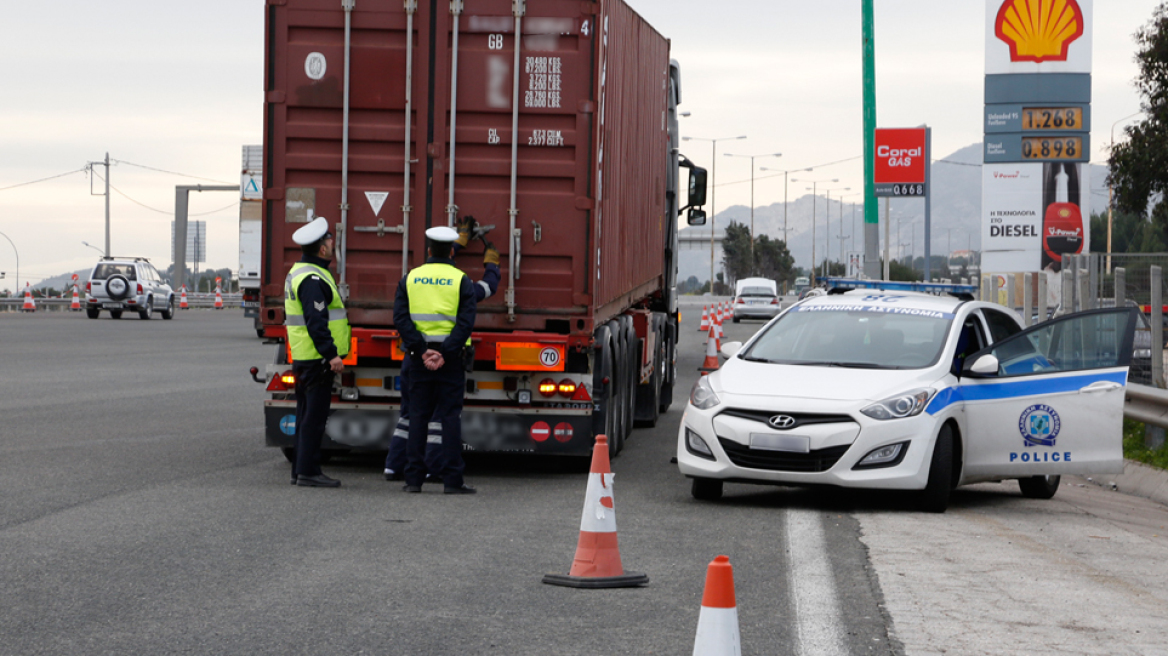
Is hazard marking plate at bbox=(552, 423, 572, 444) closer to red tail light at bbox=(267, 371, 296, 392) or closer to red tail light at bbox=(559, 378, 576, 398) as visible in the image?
red tail light at bbox=(559, 378, 576, 398)

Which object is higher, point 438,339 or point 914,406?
point 438,339

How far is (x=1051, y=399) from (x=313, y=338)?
5062 mm

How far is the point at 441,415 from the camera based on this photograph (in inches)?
396

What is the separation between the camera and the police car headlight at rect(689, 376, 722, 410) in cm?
972

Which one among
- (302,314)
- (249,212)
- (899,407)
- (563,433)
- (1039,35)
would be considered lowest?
(563,433)

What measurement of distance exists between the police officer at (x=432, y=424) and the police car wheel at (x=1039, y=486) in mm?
4233

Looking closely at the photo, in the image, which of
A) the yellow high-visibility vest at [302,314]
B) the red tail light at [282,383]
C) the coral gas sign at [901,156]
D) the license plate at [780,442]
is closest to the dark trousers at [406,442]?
the yellow high-visibility vest at [302,314]

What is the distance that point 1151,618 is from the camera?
21.1 feet

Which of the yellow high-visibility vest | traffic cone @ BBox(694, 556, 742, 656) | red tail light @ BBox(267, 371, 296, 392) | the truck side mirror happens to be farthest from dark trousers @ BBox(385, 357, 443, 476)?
the truck side mirror

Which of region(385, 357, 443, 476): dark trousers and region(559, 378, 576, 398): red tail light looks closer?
region(385, 357, 443, 476): dark trousers

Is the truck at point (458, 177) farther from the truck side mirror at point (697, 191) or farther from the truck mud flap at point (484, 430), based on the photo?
the truck side mirror at point (697, 191)

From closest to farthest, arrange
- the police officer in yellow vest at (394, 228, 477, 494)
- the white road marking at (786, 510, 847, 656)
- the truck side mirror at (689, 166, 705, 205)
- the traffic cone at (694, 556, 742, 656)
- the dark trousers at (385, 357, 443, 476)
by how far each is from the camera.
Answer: the traffic cone at (694, 556, 742, 656) → the white road marking at (786, 510, 847, 656) → the police officer in yellow vest at (394, 228, 477, 494) → the dark trousers at (385, 357, 443, 476) → the truck side mirror at (689, 166, 705, 205)

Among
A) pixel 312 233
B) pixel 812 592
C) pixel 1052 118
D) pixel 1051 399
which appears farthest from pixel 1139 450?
pixel 1052 118

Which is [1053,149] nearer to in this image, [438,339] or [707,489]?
[707,489]
